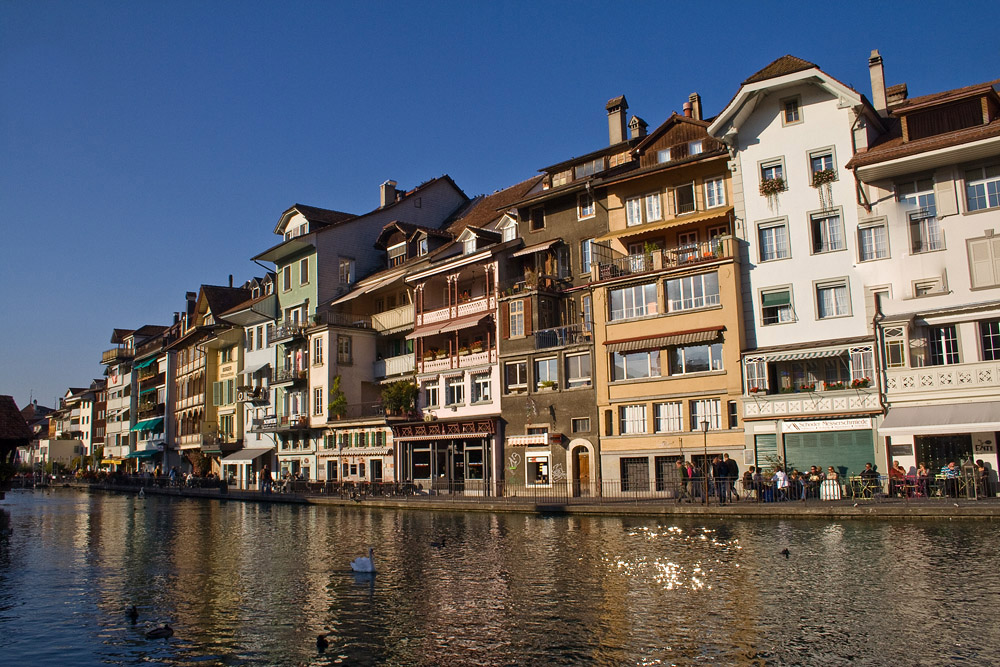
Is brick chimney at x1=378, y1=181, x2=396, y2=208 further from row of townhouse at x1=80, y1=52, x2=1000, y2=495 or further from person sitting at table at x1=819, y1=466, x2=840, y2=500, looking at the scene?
person sitting at table at x1=819, y1=466, x2=840, y2=500

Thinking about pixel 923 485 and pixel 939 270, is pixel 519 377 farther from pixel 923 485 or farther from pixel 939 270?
pixel 923 485

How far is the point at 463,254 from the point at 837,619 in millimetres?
38358

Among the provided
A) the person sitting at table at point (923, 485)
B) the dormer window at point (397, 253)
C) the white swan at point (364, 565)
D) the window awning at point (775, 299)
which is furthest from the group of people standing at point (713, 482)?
the dormer window at point (397, 253)

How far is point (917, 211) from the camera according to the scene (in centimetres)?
3403

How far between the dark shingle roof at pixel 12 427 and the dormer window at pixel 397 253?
25.3 meters

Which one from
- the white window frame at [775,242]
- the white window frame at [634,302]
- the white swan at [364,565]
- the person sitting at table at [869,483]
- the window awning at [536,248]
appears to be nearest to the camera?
the white swan at [364,565]

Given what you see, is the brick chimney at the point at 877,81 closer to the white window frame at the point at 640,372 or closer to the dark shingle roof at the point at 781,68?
the dark shingle roof at the point at 781,68

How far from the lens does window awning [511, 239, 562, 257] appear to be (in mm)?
46031

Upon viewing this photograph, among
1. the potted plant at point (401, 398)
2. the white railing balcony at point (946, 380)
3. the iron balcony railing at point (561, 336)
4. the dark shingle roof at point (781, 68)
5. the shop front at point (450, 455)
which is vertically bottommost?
the shop front at point (450, 455)

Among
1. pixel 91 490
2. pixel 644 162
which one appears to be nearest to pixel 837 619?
pixel 644 162

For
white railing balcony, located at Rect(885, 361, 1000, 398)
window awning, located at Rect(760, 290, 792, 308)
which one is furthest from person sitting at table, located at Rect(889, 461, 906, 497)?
window awning, located at Rect(760, 290, 792, 308)

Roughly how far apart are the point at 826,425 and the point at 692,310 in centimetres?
784

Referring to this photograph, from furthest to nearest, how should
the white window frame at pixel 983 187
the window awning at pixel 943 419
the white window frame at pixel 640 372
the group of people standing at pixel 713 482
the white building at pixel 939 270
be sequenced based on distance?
1. the white window frame at pixel 640 372
2. the white window frame at pixel 983 187
3. the group of people standing at pixel 713 482
4. the white building at pixel 939 270
5. the window awning at pixel 943 419

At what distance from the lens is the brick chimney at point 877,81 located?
128 ft
